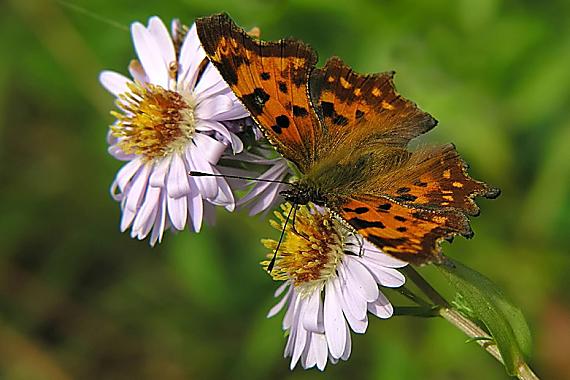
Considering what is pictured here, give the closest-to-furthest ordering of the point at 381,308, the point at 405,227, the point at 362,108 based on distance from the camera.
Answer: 1. the point at 405,227
2. the point at 381,308
3. the point at 362,108

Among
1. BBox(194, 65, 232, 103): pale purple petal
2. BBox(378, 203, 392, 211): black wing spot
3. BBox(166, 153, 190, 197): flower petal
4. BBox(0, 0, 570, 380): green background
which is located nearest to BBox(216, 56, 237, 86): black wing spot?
BBox(194, 65, 232, 103): pale purple petal

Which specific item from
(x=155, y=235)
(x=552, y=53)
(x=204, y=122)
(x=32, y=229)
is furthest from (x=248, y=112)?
(x=32, y=229)

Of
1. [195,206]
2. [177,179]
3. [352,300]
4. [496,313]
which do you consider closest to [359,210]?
[352,300]

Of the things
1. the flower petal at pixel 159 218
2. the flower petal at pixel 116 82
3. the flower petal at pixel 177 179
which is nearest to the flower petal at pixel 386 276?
the flower petal at pixel 177 179

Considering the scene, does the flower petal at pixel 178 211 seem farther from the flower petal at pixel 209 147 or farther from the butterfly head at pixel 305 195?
the butterfly head at pixel 305 195

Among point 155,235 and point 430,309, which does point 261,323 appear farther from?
point 430,309

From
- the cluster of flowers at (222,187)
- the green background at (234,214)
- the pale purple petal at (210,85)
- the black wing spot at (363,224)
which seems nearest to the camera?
the black wing spot at (363,224)

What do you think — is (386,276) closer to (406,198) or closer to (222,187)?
(406,198)
